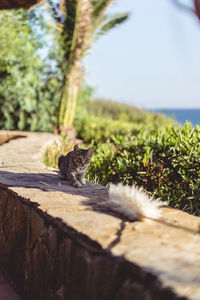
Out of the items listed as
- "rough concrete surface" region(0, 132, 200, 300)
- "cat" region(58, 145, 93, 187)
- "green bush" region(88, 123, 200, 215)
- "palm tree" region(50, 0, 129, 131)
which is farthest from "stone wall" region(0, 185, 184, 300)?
"palm tree" region(50, 0, 129, 131)

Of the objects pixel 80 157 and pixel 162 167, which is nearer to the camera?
pixel 80 157

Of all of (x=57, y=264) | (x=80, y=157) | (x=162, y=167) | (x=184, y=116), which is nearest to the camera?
(x=57, y=264)

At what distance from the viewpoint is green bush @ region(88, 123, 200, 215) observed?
4145mm

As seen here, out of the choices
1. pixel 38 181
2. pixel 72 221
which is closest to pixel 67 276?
pixel 72 221

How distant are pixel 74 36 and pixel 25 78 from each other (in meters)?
2.00

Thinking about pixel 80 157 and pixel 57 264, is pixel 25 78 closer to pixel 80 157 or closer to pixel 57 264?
pixel 80 157

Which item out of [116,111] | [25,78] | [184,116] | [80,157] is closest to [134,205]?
[80,157]

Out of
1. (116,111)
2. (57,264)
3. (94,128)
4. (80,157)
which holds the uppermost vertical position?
(116,111)

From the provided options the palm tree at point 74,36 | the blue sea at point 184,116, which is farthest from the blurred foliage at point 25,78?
the blue sea at point 184,116

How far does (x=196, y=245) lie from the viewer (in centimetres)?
173

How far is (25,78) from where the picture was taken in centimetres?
1032

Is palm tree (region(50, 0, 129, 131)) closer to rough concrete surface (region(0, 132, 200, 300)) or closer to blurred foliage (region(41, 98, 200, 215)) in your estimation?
blurred foliage (region(41, 98, 200, 215))

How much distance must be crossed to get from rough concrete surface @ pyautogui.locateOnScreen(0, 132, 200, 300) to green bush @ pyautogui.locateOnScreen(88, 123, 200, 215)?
1.44 m

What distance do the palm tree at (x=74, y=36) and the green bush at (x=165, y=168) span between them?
5655 mm
